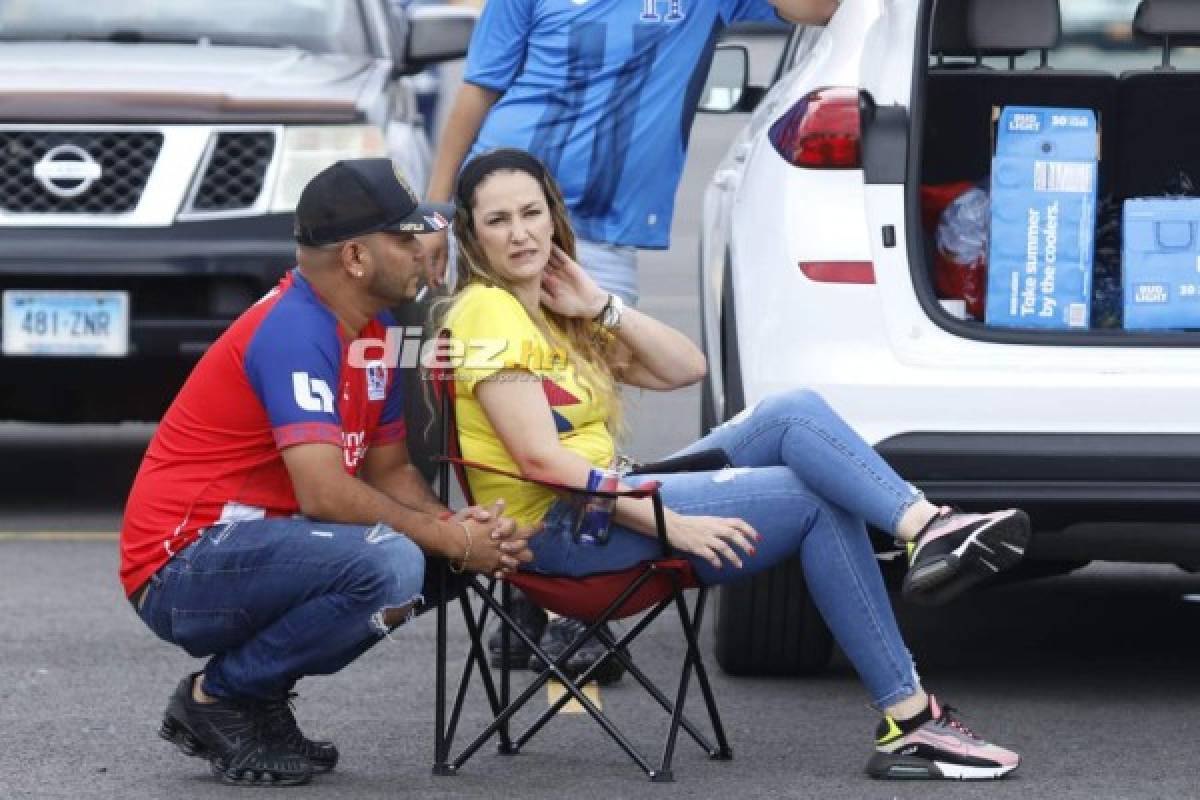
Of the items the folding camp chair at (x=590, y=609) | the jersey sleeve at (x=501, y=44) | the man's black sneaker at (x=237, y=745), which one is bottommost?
the man's black sneaker at (x=237, y=745)

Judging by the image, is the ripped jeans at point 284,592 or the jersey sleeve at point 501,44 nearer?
the ripped jeans at point 284,592

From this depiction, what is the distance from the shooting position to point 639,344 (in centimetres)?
582

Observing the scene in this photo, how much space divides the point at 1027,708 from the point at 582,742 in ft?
3.25

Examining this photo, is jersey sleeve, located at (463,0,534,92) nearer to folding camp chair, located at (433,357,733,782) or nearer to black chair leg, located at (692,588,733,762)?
folding camp chair, located at (433,357,733,782)

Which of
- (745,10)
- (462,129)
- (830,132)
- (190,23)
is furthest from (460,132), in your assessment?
(190,23)

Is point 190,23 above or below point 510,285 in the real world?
above

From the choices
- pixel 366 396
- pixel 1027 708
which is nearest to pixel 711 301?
pixel 1027 708

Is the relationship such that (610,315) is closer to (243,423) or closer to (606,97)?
(243,423)

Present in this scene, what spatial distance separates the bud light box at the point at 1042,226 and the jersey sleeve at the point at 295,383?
59.7 inches

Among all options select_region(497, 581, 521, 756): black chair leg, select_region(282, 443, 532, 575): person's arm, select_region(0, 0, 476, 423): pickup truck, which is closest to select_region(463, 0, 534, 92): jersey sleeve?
select_region(497, 581, 521, 756): black chair leg

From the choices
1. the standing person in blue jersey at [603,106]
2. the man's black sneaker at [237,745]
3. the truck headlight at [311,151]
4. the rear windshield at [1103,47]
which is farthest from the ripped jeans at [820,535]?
the truck headlight at [311,151]

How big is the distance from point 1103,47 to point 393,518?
3.34m

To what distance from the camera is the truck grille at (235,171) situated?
8461mm

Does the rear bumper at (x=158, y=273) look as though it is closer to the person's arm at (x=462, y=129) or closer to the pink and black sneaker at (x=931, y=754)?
the person's arm at (x=462, y=129)
